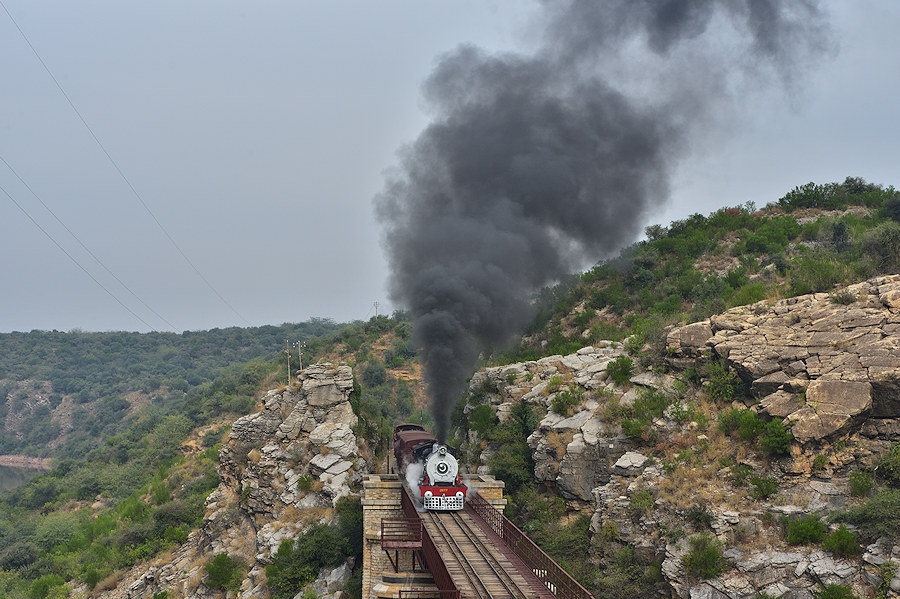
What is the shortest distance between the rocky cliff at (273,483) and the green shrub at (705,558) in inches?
520

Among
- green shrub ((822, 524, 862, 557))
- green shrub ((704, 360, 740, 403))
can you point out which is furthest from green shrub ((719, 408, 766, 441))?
green shrub ((822, 524, 862, 557))

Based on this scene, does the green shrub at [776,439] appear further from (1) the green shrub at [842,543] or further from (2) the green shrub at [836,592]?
(2) the green shrub at [836,592]

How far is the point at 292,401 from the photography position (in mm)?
29969

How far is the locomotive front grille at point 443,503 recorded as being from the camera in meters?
21.0

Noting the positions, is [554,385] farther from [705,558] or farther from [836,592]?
[836,592]

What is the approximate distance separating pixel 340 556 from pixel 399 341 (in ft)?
173

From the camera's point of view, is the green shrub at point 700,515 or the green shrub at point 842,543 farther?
the green shrub at point 700,515

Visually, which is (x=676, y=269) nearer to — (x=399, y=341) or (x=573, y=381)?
(x=573, y=381)

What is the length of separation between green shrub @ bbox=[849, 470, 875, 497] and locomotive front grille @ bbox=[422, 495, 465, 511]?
1214cm

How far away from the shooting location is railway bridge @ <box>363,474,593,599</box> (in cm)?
1439

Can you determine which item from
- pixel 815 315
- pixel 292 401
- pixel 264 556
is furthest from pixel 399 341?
pixel 815 315

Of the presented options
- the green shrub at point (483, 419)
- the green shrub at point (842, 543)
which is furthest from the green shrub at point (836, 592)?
the green shrub at point (483, 419)

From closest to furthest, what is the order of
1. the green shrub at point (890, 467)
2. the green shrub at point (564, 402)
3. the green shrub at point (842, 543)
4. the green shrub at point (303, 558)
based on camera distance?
the green shrub at point (842, 543) → the green shrub at point (890, 467) → the green shrub at point (303, 558) → the green shrub at point (564, 402)

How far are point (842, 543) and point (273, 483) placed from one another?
2207 centimetres
